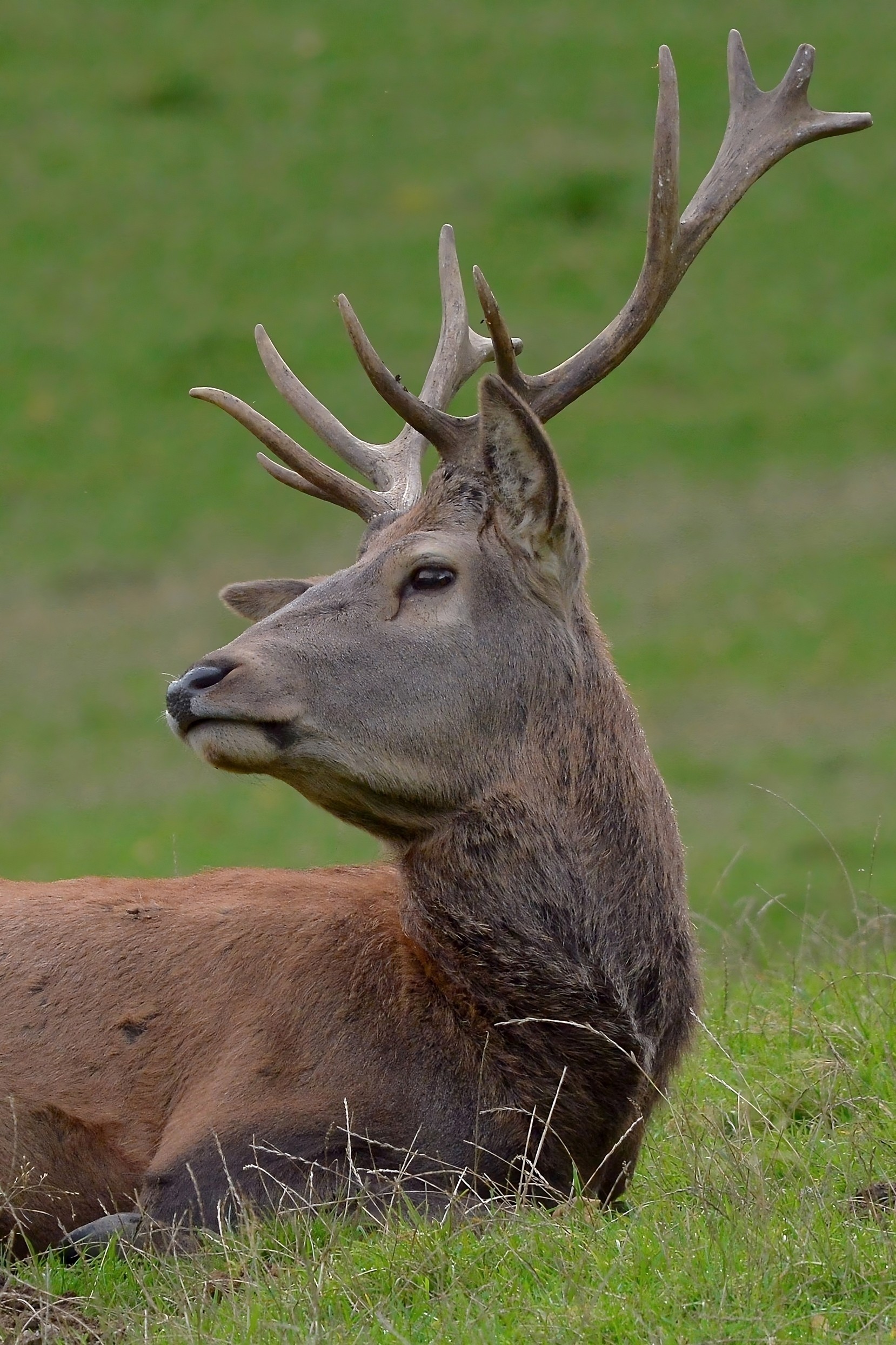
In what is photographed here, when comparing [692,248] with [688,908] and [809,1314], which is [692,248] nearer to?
[688,908]

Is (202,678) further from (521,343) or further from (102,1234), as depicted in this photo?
(521,343)

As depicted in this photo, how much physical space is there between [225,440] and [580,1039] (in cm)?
1937

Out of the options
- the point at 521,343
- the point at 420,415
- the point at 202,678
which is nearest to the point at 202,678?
the point at 202,678

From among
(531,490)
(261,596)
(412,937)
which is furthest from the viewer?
(261,596)

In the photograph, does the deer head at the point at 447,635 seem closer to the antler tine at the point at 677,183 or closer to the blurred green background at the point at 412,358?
the antler tine at the point at 677,183

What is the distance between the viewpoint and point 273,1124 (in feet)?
15.5

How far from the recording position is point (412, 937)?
5070 millimetres

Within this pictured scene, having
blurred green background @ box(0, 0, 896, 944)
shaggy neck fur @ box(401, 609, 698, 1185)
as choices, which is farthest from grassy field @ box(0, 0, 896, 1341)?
shaggy neck fur @ box(401, 609, 698, 1185)

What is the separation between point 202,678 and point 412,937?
2.95 feet

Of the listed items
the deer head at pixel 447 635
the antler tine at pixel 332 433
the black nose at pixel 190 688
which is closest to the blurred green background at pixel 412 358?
the antler tine at pixel 332 433

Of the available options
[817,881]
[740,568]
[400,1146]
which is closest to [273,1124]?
[400,1146]

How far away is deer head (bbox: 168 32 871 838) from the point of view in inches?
195

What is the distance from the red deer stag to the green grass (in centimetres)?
20

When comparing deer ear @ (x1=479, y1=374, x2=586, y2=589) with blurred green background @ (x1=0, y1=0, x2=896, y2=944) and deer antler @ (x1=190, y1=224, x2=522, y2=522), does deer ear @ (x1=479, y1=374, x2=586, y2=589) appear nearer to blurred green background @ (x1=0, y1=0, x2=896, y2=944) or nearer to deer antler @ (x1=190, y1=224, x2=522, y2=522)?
deer antler @ (x1=190, y1=224, x2=522, y2=522)
